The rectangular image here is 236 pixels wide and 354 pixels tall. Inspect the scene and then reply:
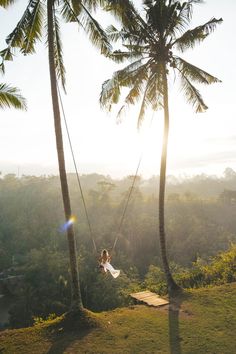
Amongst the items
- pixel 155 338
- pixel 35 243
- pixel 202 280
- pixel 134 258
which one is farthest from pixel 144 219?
pixel 155 338

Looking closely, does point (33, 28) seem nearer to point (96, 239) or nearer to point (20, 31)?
point (20, 31)

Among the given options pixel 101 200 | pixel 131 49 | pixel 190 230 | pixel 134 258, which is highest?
pixel 131 49

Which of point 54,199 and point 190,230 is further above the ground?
point 54,199

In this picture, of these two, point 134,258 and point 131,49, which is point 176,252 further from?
point 131,49

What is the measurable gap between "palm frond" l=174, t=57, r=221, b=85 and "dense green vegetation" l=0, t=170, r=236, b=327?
15795 mm

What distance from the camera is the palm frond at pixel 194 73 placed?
41.3ft

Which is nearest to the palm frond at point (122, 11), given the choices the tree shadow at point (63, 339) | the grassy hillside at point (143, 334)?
the grassy hillside at point (143, 334)

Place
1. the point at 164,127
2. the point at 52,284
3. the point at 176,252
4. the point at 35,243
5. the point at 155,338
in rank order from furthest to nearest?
the point at 35,243, the point at 176,252, the point at 52,284, the point at 164,127, the point at 155,338

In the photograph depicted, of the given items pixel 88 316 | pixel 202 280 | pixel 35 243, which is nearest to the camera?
pixel 88 316

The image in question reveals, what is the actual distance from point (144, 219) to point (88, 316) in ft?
121

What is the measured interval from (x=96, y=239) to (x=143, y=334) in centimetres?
3575

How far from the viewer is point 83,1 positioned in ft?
32.9

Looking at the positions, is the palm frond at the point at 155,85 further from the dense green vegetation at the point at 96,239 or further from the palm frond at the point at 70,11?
the dense green vegetation at the point at 96,239

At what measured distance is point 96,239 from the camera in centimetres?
4438
